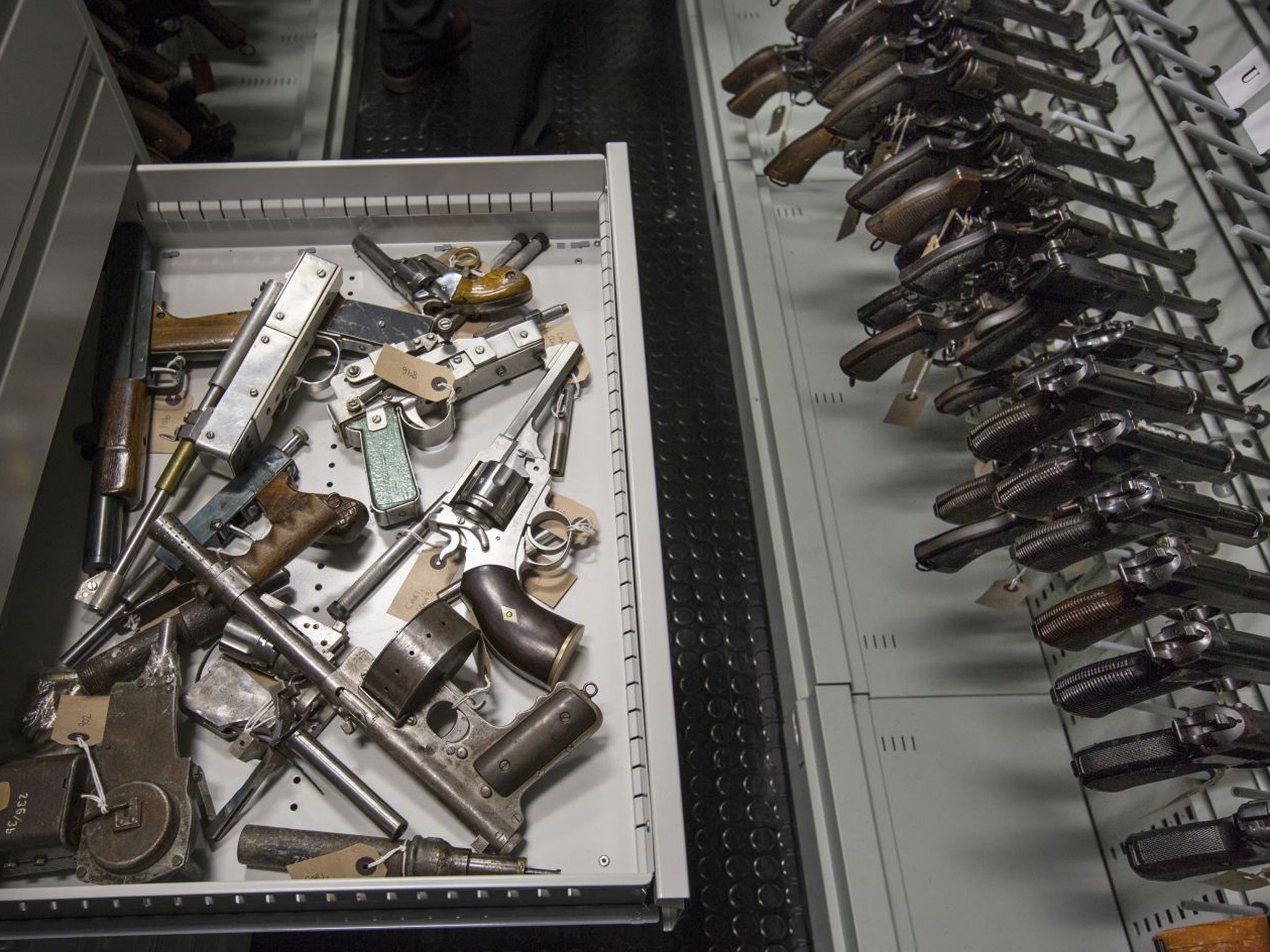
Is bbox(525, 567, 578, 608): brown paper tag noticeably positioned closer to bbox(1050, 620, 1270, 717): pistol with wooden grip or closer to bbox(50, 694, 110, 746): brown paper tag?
bbox(50, 694, 110, 746): brown paper tag

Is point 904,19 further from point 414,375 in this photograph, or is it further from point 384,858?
point 384,858

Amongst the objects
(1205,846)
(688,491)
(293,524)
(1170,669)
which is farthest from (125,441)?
(1205,846)

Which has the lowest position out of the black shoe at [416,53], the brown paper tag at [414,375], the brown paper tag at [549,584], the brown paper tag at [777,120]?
the brown paper tag at [549,584]

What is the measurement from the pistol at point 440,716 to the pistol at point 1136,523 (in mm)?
823

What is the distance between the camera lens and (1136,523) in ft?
4.96

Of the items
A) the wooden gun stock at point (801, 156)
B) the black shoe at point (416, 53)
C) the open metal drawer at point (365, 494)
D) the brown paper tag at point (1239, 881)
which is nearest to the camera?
the open metal drawer at point (365, 494)

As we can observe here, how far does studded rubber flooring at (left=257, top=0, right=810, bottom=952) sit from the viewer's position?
182 centimetres

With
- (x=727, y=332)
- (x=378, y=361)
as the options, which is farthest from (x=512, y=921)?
(x=727, y=332)

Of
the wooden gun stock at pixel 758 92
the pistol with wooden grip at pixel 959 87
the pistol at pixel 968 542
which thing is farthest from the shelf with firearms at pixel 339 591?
the wooden gun stock at pixel 758 92

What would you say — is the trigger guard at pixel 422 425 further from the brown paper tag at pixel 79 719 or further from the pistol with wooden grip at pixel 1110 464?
the pistol with wooden grip at pixel 1110 464

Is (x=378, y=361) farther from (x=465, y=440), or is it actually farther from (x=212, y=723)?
(x=212, y=723)

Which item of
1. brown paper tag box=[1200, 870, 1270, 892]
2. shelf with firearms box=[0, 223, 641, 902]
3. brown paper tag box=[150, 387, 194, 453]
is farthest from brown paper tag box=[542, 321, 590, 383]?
brown paper tag box=[1200, 870, 1270, 892]

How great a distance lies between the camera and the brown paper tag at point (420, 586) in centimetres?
153

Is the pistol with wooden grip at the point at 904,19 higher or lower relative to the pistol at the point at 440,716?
higher
